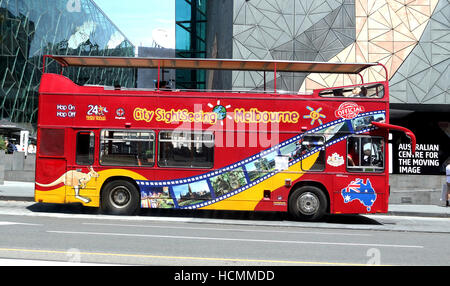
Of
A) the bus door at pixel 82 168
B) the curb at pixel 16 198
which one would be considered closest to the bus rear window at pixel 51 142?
the bus door at pixel 82 168

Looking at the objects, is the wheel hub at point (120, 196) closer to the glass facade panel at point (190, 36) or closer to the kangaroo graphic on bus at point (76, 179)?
the kangaroo graphic on bus at point (76, 179)

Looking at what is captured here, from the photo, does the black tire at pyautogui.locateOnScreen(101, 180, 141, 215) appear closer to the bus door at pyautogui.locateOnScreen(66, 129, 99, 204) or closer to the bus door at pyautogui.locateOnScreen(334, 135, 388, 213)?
the bus door at pyautogui.locateOnScreen(66, 129, 99, 204)

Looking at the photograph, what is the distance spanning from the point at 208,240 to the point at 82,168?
5.40m

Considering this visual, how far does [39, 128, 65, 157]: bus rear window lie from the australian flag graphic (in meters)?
7.60

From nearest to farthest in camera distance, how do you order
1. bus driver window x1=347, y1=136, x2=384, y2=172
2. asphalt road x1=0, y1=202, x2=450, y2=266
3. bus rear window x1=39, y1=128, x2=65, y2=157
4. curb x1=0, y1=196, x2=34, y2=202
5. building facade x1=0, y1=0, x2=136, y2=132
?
asphalt road x1=0, y1=202, x2=450, y2=266 → bus driver window x1=347, y1=136, x2=384, y2=172 → bus rear window x1=39, y1=128, x2=65, y2=157 → curb x1=0, y1=196, x2=34, y2=202 → building facade x1=0, y1=0, x2=136, y2=132

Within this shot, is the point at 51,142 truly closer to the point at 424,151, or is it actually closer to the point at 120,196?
the point at 120,196

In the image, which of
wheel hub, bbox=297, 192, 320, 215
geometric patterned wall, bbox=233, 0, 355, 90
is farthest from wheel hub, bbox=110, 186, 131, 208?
geometric patterned wall, bbox=233, 0, 355, 90

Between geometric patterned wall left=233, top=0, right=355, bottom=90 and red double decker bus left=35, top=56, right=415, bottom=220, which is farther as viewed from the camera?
geometric patterned wall left=233, top=0, right=355, bottom=90

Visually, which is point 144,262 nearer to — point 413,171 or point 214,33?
point 413,171

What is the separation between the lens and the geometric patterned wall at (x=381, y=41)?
24781 millimetres

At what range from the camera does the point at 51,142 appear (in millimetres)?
12570

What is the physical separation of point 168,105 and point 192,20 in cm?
3748

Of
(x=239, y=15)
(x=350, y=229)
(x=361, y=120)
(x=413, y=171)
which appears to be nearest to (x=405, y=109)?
(x=413, y=171)

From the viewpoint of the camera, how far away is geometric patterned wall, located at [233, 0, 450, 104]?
81.3 feet
